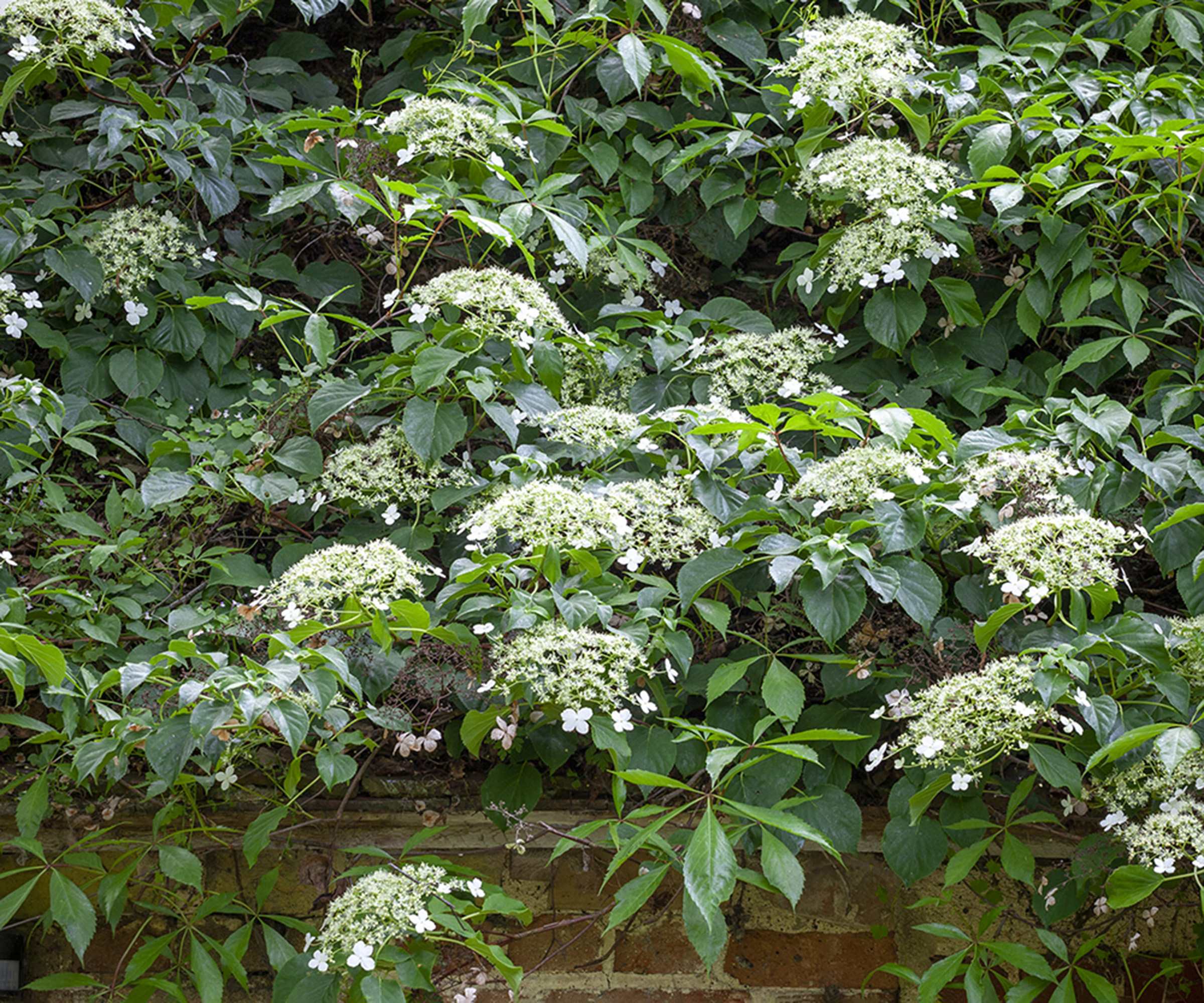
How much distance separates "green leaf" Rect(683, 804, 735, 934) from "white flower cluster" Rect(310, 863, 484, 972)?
0.40 metres

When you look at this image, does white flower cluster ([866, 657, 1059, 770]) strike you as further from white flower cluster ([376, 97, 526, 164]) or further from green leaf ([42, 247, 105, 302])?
green leaf ([42, 247, 105, 302])

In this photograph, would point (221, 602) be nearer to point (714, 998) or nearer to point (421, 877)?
point (421, 877)

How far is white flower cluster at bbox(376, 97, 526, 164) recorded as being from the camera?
1970mm

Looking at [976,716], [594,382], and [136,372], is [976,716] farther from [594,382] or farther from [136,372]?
[136,372]

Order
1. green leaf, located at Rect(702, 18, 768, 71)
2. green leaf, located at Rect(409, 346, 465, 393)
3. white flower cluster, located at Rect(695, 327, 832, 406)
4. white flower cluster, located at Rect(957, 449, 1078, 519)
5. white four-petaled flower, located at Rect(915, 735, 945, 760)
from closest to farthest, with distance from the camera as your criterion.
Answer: white four-petaled flower, located at Rect(915, 735, 945, 760) → white flower cluster, located at Rect(957, 449, 1078, 519) → green leaf, located at Rect(409, 346, 465, 393) → white flower cluster, located at Rect(695, 327, 832, 406) → green leaf, located at Rect(702, 18, 768, 71)

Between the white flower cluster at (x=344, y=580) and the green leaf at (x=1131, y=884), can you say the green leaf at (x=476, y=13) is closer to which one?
the white flower cluster at (x=344, y=580)

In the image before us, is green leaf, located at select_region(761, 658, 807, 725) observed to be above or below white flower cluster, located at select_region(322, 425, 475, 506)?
below

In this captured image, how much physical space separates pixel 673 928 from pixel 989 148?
160 cm

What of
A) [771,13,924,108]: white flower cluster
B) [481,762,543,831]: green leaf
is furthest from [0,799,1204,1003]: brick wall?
[771,13,924,108]: white flower cluster

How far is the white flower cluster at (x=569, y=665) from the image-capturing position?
4.52ft

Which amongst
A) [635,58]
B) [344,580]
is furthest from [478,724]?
[635,58]

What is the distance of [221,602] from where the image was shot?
71.2 inches

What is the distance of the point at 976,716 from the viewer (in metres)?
1.35

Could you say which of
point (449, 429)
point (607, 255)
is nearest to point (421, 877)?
point (449, 429)
